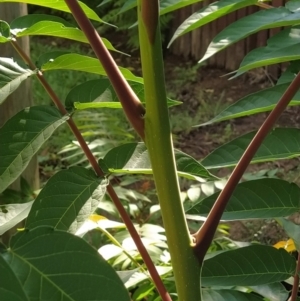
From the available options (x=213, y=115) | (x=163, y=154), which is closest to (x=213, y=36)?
(x=213, y=115)

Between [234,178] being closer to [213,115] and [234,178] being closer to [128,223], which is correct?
[128,223]

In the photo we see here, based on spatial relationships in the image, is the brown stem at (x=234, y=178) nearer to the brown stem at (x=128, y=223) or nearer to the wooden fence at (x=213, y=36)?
the brown stem at (x=128, y=223)

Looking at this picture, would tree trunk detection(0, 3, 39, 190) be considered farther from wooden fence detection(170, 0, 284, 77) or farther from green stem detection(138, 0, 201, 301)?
wooden fence detection(170, 0, 284, 77)

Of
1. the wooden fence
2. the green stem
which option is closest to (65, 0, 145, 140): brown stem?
the green stem

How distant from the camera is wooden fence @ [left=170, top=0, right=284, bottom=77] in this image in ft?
13.8

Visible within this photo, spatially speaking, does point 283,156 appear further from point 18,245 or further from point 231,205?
point 18,245

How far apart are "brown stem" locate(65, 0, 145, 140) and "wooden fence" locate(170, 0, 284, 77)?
3692mm

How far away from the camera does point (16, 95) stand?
6.17 ft

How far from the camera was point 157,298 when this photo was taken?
129cm

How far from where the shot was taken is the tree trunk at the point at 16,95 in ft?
5.89

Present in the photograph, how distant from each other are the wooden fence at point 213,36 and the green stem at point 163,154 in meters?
3.69

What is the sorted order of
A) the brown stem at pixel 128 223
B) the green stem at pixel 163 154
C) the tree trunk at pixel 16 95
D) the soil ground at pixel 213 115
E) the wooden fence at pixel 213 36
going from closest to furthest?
the green stem at pixel 163 154
the brown stem at pixel 128 223
the tree trunk at pixel 16 95
the soil ground at pixel 213 115
the wooden fence at pixel 213 36

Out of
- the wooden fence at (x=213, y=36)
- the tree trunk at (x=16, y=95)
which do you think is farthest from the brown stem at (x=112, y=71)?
the wooden fence at (x=213, y=36)

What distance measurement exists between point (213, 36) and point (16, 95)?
3022mm
